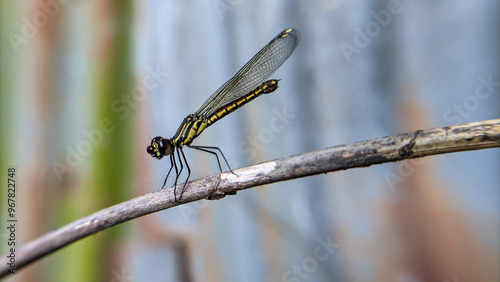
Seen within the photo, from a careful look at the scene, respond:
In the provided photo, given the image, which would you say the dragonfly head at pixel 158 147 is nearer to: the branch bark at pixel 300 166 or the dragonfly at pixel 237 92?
the dragonfly at pixel 237 92

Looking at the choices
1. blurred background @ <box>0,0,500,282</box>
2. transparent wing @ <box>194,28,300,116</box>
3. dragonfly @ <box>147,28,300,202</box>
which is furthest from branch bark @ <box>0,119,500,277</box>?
blurred background @ <box>0,0,500,282</box>

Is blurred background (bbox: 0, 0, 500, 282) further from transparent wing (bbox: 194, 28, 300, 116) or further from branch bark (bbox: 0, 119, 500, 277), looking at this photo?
branch bark (bbox: 0, 119, 500, 277)

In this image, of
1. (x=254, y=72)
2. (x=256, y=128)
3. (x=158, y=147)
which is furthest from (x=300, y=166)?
(x=256, y=128)

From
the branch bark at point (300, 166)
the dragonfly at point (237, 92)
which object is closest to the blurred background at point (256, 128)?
the dragonfly at point (237, 92)

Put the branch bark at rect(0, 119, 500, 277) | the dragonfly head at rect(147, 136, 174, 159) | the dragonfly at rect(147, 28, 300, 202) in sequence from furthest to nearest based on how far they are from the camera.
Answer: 1. the dragonfly at rect(147, 28, 300, 202)
2. the dragonfly head at rect(147, 136, 174, 159)
3. the branch bark at rect(0, 119, 500, 277)

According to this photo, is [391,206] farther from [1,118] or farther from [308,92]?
[1,118]

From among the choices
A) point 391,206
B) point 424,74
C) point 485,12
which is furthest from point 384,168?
point 485,12

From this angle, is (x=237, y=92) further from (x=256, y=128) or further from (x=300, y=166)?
(x=300, y=166)
